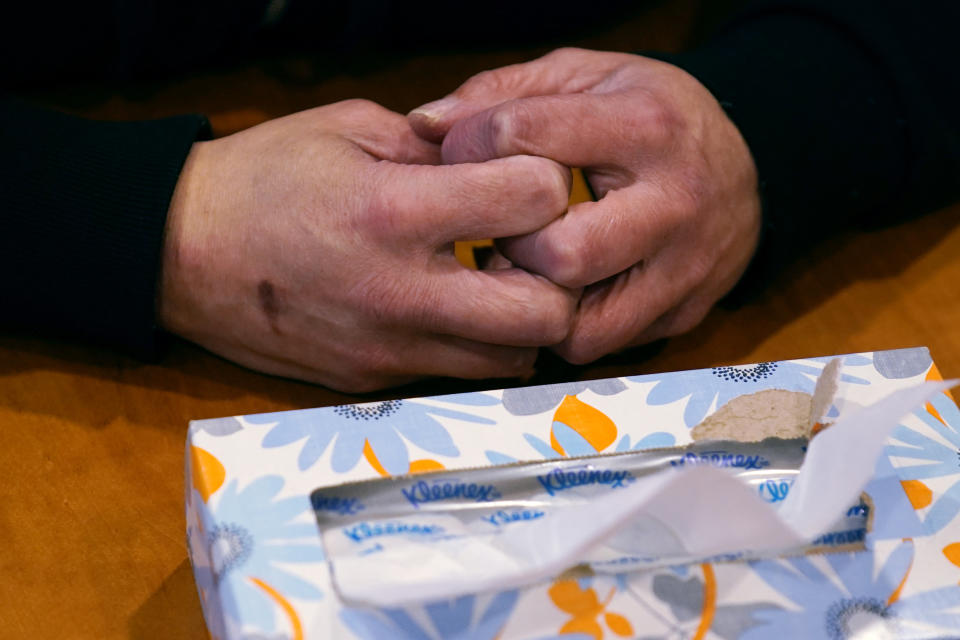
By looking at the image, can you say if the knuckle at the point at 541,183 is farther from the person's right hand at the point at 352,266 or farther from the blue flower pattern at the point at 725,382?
the blue flower pattern at the point at 725,382

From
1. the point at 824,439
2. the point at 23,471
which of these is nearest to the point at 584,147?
the point at 824,439

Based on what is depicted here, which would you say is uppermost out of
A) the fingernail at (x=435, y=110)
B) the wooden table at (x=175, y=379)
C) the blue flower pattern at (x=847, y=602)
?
the fingernail at (x=435, y=110)

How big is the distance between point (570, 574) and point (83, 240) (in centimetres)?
33

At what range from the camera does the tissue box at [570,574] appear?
330 millimetres

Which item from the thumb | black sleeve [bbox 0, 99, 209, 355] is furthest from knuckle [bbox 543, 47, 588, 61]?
black sleeve [bbox 0, 99, 209, 355]

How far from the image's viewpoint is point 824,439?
36cm

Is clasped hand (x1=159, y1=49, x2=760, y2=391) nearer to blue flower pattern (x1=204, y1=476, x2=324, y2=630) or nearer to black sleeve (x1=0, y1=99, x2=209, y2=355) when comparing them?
black sleeve (x1=0, y1=99, x2=209, y2=355)

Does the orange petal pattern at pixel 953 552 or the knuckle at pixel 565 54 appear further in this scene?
the knuckle at pixel 565 54

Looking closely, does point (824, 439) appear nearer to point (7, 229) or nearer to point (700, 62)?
point (700, 62)

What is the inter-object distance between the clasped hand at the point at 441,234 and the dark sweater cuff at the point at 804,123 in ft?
0.16

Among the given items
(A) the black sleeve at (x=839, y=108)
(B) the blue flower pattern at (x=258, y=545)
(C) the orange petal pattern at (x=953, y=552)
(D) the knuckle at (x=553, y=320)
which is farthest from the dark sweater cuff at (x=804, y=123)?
(B) the blue flower pattern at (x=258, y=545)

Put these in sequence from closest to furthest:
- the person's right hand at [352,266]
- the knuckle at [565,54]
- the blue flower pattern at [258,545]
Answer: the blue flower pattern at [258,545]
the person's right hand at [352,266]
the knuckle at [565,54]

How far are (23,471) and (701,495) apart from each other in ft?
1.12

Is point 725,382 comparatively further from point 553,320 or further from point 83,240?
point 83,240
